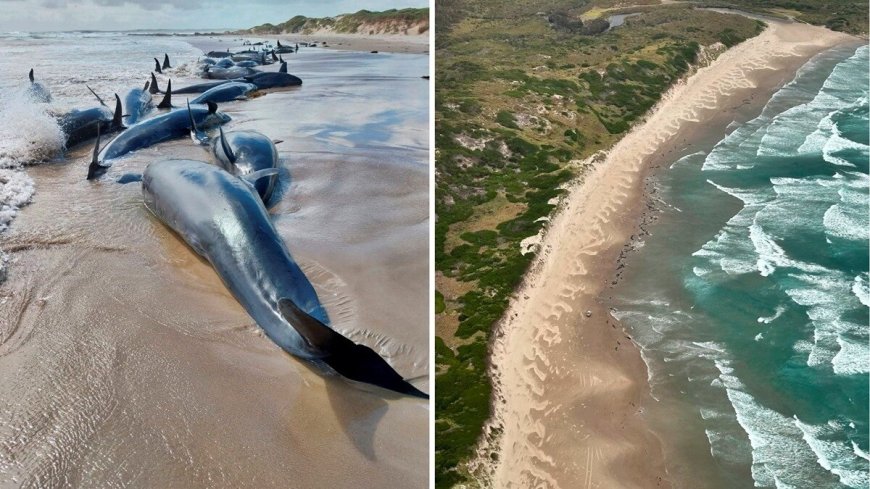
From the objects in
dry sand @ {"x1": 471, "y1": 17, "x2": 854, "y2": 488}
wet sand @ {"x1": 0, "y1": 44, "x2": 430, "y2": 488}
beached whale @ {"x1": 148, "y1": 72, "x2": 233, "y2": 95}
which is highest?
wet sand @ {"x1": 0, "y1": 44, "x2": 430, "y2": 488}

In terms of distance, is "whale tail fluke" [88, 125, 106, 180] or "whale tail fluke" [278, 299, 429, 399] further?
"whale tail fluke" [88, 125, 106, 180]

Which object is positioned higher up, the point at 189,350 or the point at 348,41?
the point at 189,350

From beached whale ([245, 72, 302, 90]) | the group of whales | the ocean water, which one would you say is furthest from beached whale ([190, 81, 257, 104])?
the ocean water

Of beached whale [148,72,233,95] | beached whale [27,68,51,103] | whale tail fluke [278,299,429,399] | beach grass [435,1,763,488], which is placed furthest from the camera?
beached whale [148,72,233,95]

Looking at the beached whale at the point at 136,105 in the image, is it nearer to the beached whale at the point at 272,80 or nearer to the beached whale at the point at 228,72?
the beached whale at the point at 272,80

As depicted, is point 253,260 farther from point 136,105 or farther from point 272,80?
point 272,80

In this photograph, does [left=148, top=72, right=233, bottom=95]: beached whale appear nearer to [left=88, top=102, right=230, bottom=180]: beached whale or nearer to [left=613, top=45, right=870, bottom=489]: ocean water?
[left=88, top=102, right=230, bottom=180]: beached whale

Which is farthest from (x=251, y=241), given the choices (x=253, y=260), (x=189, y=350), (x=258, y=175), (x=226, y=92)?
(x=226, y=92)
